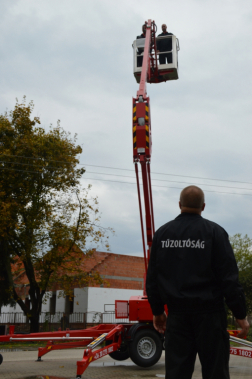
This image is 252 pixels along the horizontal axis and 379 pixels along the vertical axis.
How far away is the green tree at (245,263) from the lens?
3444 centimetres

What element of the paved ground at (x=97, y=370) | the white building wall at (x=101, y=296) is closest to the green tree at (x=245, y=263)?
the white building wall at (x=101, y=296)

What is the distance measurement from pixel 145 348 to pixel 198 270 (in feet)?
21.5

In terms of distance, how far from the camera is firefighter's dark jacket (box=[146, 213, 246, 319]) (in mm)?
3170

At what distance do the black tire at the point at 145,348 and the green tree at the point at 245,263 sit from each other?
26.0 meters

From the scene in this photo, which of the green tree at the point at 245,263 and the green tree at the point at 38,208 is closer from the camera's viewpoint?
the green tree at the point at 38,208

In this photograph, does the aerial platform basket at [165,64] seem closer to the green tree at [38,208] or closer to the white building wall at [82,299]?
the green tree at [38,208]

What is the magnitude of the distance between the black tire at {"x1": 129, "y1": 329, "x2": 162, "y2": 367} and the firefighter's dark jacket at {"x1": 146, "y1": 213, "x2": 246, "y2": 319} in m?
6.09

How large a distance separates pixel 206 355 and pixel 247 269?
35.6 meters

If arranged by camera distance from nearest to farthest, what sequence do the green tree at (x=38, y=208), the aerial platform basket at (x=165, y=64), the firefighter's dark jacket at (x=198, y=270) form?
the firefighter's dark jacket at (x=198, y=270) < the aerial platform basket at (x=165, y=64) < the green tree at (x=38, y=208)

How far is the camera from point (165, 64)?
11586mm

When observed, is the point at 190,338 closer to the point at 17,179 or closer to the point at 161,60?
the point at 161,60

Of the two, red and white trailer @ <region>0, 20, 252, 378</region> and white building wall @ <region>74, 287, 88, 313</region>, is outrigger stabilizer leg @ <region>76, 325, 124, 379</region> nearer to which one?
red and white trailer @ <region>0, 20, 252, 378</region>

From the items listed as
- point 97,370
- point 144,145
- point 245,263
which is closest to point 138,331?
point 97,370

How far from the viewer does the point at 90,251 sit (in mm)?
23125
